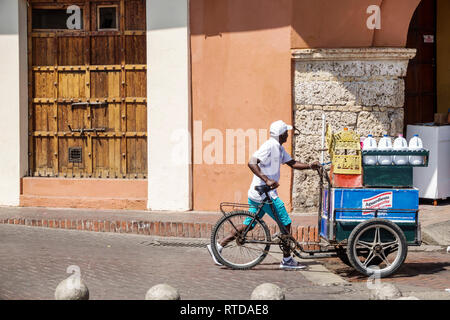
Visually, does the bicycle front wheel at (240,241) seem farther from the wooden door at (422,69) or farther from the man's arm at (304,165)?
the wooden door at (422,69)

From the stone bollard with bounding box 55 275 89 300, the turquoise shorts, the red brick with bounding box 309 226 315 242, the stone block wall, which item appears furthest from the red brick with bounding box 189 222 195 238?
the stone bollard with bounding box 55 275 89 300

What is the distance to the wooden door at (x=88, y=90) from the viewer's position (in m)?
12.4

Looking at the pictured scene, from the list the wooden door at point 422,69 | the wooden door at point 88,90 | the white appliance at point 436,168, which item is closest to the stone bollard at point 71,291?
the wooden door at point 88,90

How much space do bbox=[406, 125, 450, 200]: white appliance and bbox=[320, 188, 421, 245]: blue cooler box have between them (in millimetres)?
4059

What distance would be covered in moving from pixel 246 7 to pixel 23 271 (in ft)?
18.2

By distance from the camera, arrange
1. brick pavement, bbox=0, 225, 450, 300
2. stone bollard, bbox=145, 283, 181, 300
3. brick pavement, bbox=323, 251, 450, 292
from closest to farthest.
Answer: stone bollard, bbox=145, 283, 181, 300, brick pavement, bbox=0, 225, 450, 300, brick pavement, bbox=323, 251, 450, 292

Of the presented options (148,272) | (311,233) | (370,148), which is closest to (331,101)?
(311,233)

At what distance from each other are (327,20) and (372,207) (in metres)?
4.21

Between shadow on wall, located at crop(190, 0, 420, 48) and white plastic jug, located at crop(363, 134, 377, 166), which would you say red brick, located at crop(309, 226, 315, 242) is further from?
shadow on wall, located at crop(190, 0, 420, 48)

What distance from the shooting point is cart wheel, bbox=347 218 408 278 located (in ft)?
26.3

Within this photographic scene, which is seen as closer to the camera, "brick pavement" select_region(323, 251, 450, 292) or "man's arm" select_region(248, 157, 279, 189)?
"brick pavement" select_region(323, 251, 450, 292)

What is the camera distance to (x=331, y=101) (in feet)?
38.0

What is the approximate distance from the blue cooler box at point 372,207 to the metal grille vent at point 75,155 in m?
5.66
